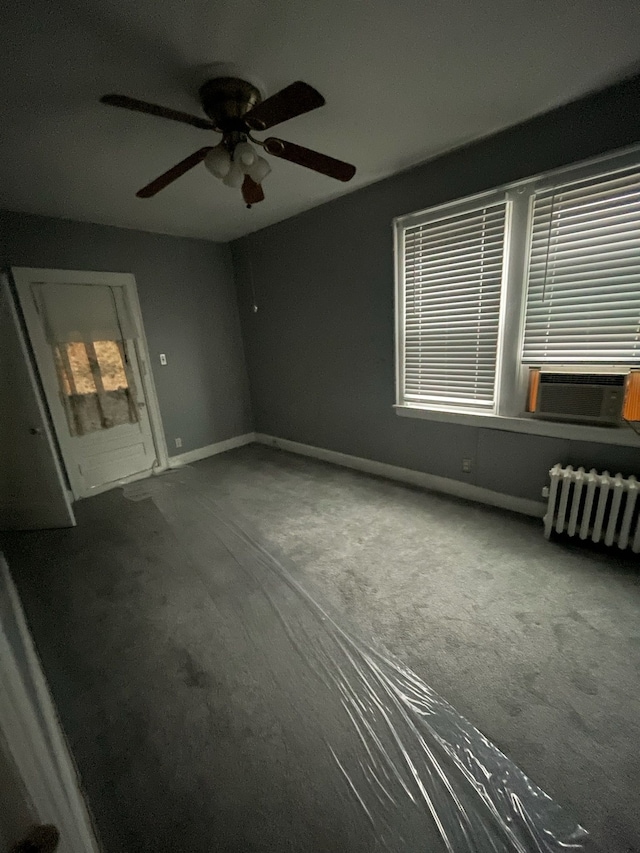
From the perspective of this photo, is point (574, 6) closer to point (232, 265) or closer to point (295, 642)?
point (295, 642)

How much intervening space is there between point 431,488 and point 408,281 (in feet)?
6.06

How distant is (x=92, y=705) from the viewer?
148cm

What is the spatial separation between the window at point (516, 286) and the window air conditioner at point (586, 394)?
8cm

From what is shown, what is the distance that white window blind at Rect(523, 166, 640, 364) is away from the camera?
1959mm

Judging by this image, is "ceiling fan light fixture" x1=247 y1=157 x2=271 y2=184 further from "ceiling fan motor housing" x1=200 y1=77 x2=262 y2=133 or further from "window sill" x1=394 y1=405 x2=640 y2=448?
"window sill" x1=394 y1=405 x2=640 y2=448

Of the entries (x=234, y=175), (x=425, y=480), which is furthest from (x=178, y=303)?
(x=425, y=480)

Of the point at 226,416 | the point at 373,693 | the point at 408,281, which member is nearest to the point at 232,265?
the point at 226,416

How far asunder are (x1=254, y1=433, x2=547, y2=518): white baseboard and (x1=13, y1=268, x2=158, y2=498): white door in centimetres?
184

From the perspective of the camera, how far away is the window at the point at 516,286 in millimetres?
2002

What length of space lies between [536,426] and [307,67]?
2.46 metres

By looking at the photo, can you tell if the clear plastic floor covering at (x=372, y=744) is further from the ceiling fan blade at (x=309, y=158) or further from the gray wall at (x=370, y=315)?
the ceiling fan blade at (x=309, y=158)

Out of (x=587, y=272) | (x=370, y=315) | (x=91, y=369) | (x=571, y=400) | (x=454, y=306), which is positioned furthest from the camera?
(x=91, y=369)

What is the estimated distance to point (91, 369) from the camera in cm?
341

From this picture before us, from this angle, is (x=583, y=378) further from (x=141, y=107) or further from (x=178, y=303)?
(x=178, y=303)
